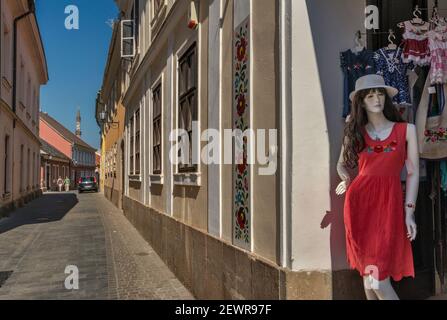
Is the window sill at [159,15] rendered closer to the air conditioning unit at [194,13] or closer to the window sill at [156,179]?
the air conditioning unit at [194,13]

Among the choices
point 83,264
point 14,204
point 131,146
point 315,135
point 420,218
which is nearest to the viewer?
point 315,135

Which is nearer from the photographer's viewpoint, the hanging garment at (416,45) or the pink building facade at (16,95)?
the hanging garment at (416,45)

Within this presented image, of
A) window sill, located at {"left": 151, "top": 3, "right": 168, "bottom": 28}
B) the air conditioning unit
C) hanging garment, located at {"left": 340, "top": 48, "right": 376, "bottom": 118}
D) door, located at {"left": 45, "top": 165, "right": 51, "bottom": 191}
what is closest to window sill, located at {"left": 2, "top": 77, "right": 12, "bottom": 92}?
window sill, located at {"left": 151, "top": 3, "right": 168, "bottom": 28}

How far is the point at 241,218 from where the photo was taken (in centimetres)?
424

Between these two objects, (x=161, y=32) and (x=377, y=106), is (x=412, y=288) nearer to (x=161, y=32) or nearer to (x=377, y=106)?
(x=377, y=106)

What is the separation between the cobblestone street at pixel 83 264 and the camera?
5.96 metres

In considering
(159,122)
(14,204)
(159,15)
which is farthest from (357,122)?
(14,204)

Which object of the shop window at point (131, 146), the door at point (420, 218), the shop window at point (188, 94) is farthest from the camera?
the shop window at point (131, 146)

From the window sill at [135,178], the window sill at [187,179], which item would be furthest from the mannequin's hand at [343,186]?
the window sill at [135,178]

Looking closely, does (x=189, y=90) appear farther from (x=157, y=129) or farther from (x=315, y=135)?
(x=315, y=135)

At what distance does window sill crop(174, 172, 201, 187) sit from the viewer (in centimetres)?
585

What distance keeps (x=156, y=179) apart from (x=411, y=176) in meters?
6.68

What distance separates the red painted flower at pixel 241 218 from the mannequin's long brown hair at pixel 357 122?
1386 millimetres
